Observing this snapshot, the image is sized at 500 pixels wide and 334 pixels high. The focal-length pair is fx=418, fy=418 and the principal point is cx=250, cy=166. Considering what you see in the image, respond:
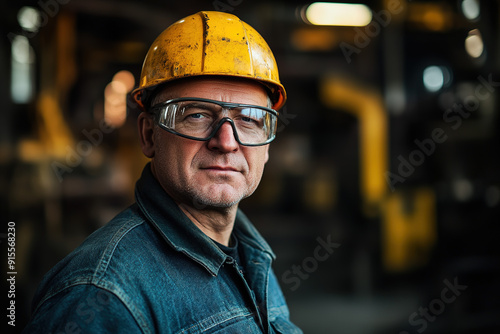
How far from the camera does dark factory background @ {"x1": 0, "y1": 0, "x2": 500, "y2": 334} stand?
5137 mm

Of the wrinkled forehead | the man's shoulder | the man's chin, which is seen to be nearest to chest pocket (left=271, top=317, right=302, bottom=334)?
the man's chin

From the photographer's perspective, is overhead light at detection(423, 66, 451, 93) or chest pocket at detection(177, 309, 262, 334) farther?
overhead light at detection(423, 66, 451, 93)

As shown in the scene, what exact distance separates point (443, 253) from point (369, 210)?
144 centimetres

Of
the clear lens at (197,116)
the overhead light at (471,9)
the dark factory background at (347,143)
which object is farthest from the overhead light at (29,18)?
the overhead light at (471,9)

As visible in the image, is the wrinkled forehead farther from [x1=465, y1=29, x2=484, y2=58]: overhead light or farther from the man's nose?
[x1=465, y1=29, x2=484, y2=58]: overhead light

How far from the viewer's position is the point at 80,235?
4.93 metres

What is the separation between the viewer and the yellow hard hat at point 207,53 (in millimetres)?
1562

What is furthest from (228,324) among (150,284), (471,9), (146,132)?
(471,9)

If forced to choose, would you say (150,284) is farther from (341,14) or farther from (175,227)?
(341,14)

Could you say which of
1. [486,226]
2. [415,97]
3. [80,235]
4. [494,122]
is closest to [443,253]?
[486,226]

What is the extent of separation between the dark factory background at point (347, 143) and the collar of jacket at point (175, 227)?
323 centimetres

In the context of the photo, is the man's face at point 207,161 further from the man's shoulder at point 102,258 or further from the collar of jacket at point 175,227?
the man's shoulder at point 102,258

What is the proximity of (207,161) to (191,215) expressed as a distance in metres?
0.22

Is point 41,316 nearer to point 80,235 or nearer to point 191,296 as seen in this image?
point 191,296
